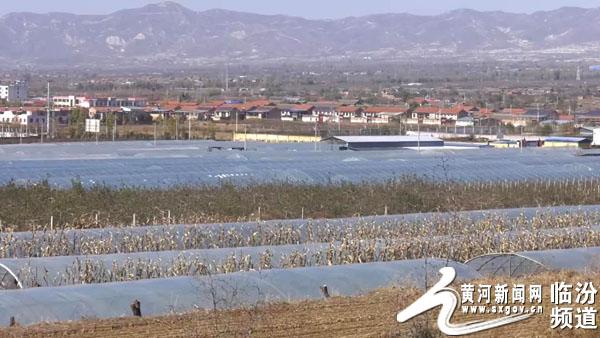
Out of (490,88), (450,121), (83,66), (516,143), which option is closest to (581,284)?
(516,143)

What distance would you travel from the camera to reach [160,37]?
180 meters

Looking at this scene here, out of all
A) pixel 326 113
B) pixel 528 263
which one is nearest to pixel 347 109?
pixel 326 113

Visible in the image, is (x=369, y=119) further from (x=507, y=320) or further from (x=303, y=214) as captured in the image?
(x=507, y=320)

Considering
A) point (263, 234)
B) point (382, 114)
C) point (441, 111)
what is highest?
point (441, 111)

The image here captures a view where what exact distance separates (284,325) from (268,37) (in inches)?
6864

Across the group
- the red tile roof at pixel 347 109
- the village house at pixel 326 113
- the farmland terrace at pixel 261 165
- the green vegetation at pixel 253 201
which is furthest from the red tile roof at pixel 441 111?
the green vegetation at pixel 253 201

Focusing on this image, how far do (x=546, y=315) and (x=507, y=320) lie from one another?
508 millimetres

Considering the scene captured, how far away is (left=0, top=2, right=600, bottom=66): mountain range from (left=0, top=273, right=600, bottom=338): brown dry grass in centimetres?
14174

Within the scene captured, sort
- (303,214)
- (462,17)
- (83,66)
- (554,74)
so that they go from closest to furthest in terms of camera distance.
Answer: (303,214) < (554,74) < (83,66) < (462,17)

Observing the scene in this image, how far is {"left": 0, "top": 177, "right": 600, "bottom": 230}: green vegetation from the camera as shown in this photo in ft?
47.8

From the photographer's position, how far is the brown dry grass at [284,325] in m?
7.50

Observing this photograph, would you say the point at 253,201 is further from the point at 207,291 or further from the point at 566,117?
the point at 566,117

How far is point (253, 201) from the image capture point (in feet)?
53.3

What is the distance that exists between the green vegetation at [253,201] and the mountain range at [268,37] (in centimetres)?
13213
